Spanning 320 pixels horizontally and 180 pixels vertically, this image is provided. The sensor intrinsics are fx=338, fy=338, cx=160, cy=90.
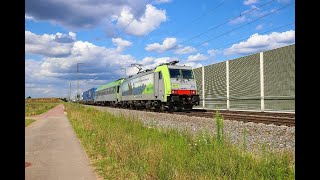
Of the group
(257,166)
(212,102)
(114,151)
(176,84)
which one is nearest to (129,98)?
(212,102)

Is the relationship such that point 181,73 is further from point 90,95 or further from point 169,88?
point 90,95

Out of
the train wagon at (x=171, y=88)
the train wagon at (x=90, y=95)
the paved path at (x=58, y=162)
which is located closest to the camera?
the paved path at (x=58, y=162)

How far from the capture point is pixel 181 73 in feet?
84.9

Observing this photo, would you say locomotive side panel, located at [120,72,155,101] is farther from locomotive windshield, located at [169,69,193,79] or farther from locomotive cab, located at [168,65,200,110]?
locomotive windshield, located at [169,69,193,79]

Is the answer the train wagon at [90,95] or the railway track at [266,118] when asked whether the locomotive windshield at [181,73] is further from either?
the train wagon at [90,95]

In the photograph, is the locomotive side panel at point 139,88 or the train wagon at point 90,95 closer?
the locomotive side panel at point 139,88

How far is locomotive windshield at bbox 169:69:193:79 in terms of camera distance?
25267mm

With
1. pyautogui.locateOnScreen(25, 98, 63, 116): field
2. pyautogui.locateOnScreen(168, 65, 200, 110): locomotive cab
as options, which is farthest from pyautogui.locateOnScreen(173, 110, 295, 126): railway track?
pyautogui.locateOnScreen(25, 98, 63, 116): field

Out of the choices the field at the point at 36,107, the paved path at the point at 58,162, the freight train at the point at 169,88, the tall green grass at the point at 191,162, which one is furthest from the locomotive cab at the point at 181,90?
the tall green grass at the point at 191,162

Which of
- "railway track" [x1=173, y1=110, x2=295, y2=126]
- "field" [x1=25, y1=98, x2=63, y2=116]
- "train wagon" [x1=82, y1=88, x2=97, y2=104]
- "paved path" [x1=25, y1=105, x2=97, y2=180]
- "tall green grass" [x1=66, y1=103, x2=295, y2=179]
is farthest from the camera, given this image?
"train wagon" [x1=82, y1=88, x2=97, y2=104]

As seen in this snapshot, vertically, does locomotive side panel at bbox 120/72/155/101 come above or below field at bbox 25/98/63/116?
above

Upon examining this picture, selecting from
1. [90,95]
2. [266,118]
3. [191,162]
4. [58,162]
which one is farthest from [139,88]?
A: [90,95]

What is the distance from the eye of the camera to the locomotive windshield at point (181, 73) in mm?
25267
